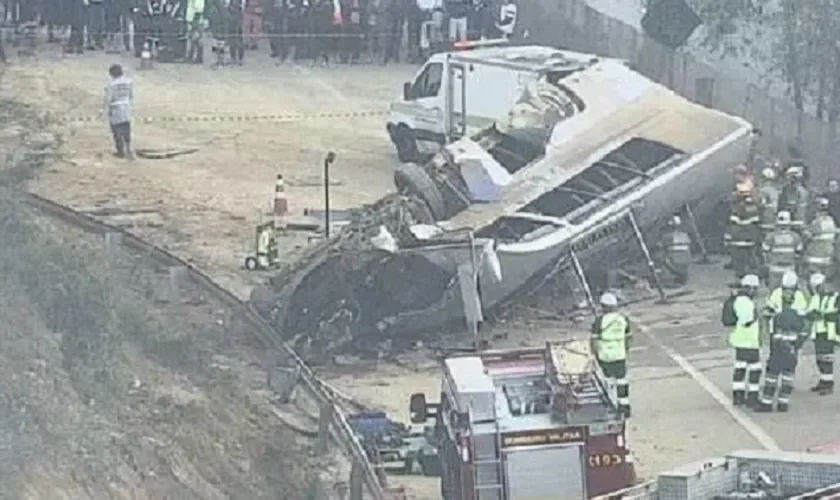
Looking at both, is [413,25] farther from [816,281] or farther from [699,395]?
[699,395]

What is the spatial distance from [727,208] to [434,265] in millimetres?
4678

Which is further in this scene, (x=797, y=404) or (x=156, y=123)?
(x=156, y=123)

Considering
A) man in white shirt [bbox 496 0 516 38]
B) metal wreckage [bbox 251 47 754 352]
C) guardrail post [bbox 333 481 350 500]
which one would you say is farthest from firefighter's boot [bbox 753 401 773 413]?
man in white shirt [bbox 496 0 516 38]

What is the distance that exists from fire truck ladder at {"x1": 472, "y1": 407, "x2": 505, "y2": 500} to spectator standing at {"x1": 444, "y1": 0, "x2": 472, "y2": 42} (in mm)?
20071

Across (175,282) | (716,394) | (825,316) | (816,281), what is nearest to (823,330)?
(825,316)

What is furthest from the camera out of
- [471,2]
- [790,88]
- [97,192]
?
[471,2]

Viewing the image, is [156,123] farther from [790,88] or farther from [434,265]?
[434,265]

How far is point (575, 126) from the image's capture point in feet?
74.8

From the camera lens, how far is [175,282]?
67.1 ft

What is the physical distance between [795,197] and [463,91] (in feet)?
19.7

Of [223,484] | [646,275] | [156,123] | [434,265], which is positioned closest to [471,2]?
[156,123]

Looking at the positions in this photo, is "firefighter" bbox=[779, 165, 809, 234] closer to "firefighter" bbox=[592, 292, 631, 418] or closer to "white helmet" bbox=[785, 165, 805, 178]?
"white helmet" bbox=[785, 165, 805, 178]

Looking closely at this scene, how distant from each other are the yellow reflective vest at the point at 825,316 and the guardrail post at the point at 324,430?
14.8 feet

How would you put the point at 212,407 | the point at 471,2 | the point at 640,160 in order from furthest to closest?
the point at 471,2, the point at 640,160, the point at 212,407
